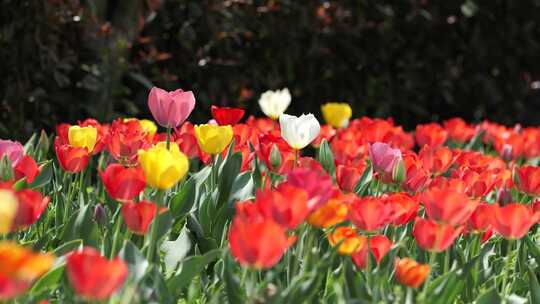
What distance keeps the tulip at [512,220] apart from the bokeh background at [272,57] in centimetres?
239

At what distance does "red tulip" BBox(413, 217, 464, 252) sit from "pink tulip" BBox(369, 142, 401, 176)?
0.50 meters

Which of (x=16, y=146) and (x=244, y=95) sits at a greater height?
(x=16, y=146)

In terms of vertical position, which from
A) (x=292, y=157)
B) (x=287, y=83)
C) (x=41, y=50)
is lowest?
(x=287, y=83)

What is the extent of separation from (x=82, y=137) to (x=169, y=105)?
8.6 inches

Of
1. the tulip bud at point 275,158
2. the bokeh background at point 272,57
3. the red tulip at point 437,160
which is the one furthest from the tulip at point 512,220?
the bokeh background at point 272,57

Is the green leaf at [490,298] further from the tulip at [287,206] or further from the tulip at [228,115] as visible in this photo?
the tulip at [228,115]

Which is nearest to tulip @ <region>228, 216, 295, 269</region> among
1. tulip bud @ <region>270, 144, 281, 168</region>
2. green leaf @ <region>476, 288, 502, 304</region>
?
green leaf @ <region>476, 288, 502, 304</region>

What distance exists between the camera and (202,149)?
2145mm

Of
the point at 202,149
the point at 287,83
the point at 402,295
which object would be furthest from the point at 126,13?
the point at 402,295

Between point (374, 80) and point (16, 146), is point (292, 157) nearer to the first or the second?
point (16, 146)

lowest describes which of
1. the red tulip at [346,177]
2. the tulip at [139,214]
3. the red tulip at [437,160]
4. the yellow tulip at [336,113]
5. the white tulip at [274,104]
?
the yellow tulip at [336,113]

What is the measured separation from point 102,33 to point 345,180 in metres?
2.16

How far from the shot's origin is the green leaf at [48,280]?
62.5 inches

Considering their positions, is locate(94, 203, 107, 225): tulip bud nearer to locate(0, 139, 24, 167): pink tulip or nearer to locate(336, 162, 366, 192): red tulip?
locate(0, 139, 24, 167): pink tulip
